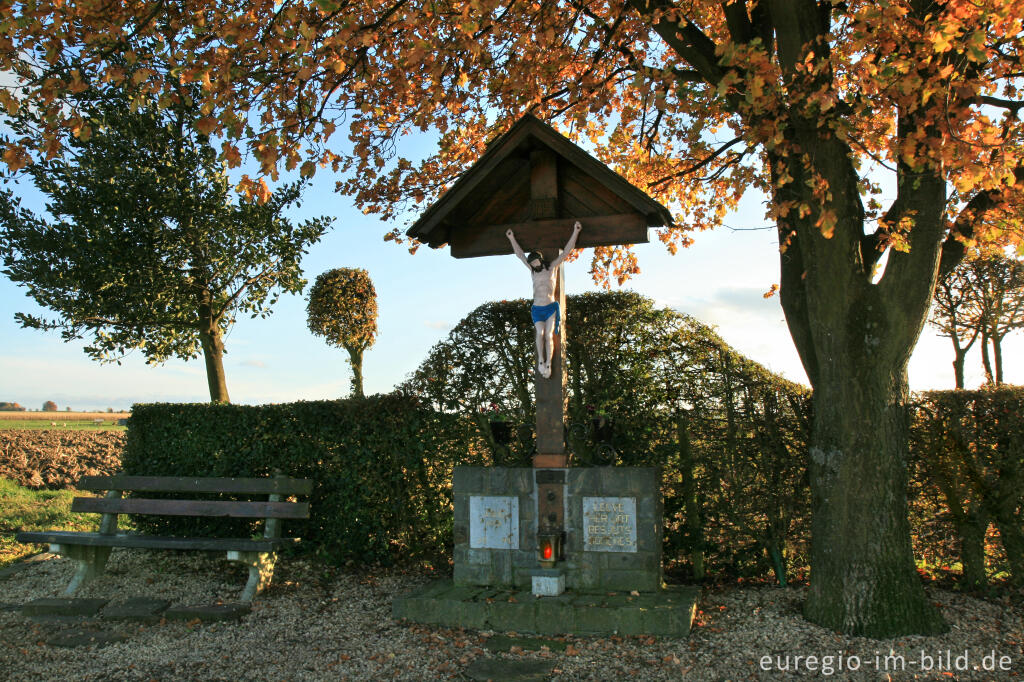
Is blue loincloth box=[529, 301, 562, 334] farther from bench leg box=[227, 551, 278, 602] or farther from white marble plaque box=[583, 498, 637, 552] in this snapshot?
bench leg box=[227, 551, 278, 602]

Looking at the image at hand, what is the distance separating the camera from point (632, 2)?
7.52 meters

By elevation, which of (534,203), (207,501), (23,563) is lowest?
(23,563)

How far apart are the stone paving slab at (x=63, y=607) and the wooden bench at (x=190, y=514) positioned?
0.39 meters

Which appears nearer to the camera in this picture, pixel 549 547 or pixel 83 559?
pixel 549 547

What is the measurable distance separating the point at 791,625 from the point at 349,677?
11.6 feet

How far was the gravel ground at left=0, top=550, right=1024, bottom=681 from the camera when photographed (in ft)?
17.4

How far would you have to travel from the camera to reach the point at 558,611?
6133 mm

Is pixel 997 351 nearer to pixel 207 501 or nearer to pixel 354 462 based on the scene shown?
pixel 354 462

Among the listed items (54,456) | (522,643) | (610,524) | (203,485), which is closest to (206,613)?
(203,485)

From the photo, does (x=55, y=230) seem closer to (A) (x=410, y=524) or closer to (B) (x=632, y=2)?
(A) (x=410, y=524)

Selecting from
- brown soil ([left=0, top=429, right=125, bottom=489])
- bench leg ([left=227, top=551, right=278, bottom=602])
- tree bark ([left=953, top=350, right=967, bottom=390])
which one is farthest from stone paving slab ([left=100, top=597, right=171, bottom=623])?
tree bark ([left=953, top=350, right=967, bottom=390])

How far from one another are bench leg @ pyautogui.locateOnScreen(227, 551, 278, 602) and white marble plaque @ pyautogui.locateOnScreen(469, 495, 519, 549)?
7.14 feet

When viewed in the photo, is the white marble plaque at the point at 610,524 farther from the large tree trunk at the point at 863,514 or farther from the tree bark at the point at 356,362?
the tree bark at the point at 356,362

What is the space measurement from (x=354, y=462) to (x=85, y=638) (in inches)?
114
